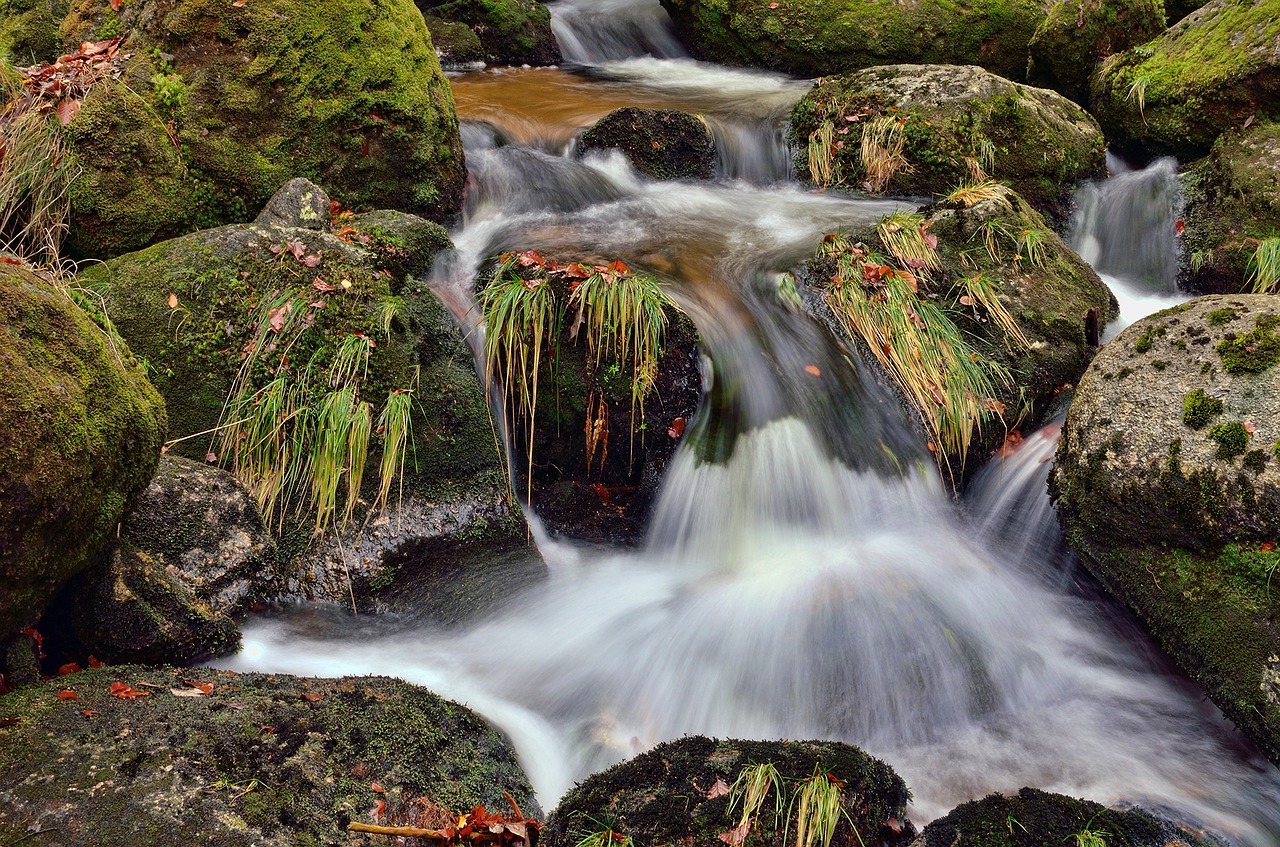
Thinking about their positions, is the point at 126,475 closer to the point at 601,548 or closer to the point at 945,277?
the point at 601,548

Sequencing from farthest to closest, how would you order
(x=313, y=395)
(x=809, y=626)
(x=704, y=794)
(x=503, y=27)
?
(x=503, y=27)
(x=313, y=395)
(x=809, y=626)
(x=704, y=794)

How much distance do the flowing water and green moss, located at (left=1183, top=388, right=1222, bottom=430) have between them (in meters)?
1.02

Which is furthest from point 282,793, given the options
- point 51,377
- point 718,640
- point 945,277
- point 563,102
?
point 563,102

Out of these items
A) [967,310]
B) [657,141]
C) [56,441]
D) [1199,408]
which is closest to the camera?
[56,441]

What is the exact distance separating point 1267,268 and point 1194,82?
2463 millimetres

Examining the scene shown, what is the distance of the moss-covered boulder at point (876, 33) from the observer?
391 inches

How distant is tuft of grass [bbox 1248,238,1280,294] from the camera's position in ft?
21.4

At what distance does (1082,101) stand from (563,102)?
5795mm

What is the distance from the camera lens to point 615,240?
644 centimetres

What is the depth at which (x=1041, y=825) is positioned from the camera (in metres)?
3.00

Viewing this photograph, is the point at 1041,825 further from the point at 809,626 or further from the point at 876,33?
the point at 876,33

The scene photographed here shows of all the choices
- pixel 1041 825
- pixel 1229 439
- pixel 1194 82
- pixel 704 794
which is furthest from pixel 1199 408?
pixel 1194 82

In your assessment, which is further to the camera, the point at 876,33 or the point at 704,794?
the point at 876,33

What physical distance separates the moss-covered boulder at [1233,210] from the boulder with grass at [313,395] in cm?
628
